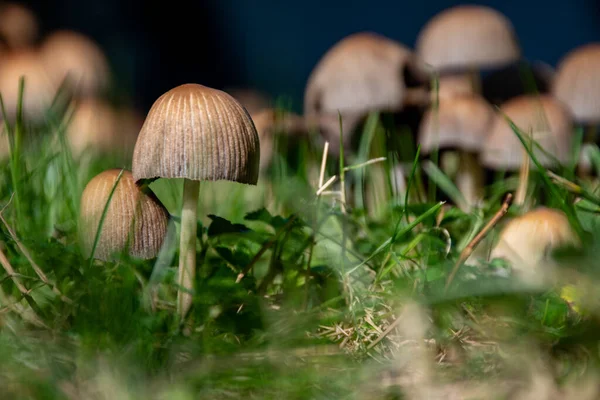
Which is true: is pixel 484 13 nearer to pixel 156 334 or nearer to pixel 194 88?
pixel 194 88

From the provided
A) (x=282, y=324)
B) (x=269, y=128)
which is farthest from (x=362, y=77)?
(x=282, y=324)

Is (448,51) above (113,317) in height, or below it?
above

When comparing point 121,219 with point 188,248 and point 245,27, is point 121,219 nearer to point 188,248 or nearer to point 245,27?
point 188,248

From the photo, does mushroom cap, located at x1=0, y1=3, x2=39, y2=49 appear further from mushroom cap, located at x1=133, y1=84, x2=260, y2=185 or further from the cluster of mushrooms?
mushroom cap, located at x1=133, y1=84, x2=260, y2=185

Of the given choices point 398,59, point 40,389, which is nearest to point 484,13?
point 398,59

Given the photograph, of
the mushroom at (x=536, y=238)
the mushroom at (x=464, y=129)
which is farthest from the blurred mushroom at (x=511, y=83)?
the mushroom at (x=536, y=238)
